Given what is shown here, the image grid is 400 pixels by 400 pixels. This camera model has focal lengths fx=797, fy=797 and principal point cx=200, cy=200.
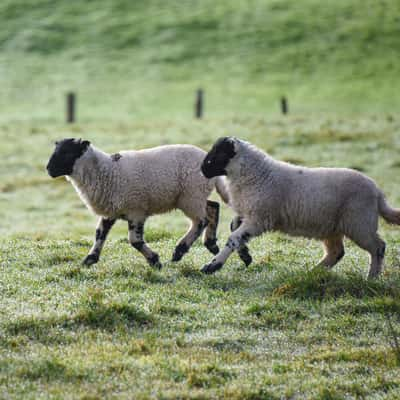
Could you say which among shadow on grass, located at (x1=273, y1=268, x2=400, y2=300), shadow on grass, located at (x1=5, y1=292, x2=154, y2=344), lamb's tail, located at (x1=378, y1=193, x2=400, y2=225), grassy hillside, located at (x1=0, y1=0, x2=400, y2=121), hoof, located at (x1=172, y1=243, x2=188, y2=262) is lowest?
grassy hillside, located at (x1=0, y1=0, x2=400, y2=121)

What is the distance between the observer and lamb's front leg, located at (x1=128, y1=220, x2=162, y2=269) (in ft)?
34.4

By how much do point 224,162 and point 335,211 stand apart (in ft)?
5.15

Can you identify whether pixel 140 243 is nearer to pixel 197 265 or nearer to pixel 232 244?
pixel 197 265

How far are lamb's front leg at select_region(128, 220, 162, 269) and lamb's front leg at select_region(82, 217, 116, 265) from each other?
43cm

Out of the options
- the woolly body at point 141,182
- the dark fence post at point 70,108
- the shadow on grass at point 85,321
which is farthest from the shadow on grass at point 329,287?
the dark fence post at point 70,108

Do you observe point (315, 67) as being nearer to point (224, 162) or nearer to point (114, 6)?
point (114, 6)

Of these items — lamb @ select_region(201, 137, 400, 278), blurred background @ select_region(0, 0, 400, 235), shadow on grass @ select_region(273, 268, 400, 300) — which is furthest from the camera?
blurred background @ select_region(0, 0, 400, 235)

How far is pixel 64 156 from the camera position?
34.8 ft

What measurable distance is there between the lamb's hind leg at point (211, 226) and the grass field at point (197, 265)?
0.37m

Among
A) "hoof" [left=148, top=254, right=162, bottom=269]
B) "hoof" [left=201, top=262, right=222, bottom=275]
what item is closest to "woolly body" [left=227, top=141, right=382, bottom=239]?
"hoof" [left=201, top=262, right=222, bottom=275]

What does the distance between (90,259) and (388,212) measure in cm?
394

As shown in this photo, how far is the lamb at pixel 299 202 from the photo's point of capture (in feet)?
32.4

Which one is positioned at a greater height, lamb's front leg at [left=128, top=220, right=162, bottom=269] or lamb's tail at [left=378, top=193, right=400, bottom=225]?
lamb's tail at [left=378, top=193, right=400, bottom=225]

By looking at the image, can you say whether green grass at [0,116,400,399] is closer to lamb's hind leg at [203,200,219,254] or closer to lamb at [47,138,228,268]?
lamb's hind leg at [203,200,219,254]
